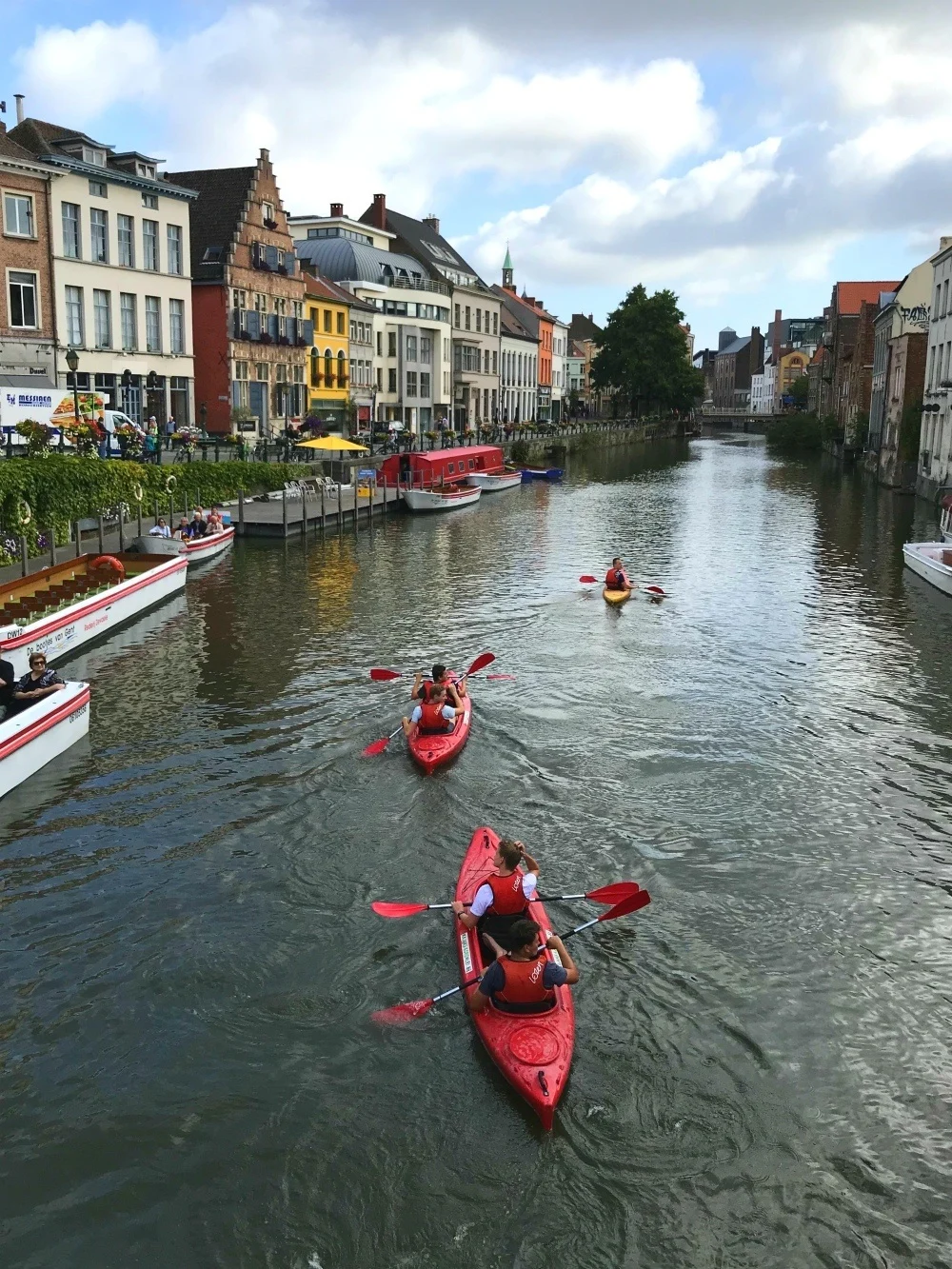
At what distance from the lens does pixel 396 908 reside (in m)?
11.6

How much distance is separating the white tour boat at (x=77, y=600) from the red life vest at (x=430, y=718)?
784cm

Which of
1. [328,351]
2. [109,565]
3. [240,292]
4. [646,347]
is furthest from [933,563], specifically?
[646,347]

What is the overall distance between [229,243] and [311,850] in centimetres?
4710

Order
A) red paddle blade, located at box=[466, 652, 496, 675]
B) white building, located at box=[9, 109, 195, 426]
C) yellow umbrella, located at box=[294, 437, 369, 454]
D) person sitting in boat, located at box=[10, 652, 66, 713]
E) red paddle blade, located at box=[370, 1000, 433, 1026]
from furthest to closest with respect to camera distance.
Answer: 1. yellow umbrella, located at box=[294, 437, 369, 454]
2. white building, located at box=[9, 109, 195, 426]
3. red paddle blade, located at box=[466, 652, 496, 675]
4. person sitting in boat, located at box=[10, 652, 66, 713]
5. red paddle blade, located at box=[370, 1000, 433, 1026]

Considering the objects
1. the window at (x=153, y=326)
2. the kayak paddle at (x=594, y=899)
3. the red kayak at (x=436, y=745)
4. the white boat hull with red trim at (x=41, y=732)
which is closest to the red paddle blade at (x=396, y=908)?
the kayak paddle at (x=594, y=899)

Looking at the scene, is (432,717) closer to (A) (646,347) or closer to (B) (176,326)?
(B) (176,326)

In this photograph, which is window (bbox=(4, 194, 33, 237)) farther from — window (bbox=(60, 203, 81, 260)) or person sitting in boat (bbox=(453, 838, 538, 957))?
person sitting in boat (bbox=(453, 838, 538, 957))

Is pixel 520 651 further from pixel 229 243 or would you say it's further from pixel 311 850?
pixel 229 243

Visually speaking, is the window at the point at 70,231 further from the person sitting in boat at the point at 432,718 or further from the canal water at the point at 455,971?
the person sitting in boat at the point at 432,718

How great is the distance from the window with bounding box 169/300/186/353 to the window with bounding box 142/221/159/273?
1.95m

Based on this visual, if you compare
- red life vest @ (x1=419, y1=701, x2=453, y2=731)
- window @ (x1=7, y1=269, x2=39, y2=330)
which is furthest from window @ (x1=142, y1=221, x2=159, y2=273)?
red life vest @ (x1=419, y1=701, x2=453, y2=731)

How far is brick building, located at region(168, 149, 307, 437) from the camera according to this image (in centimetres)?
5431

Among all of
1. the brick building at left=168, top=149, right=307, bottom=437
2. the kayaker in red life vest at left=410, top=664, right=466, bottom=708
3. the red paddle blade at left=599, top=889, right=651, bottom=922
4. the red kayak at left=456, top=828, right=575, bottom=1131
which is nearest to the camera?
the red kayak at left=456, top=828, right=575, bottom=1131

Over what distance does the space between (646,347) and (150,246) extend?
75.1 metres
